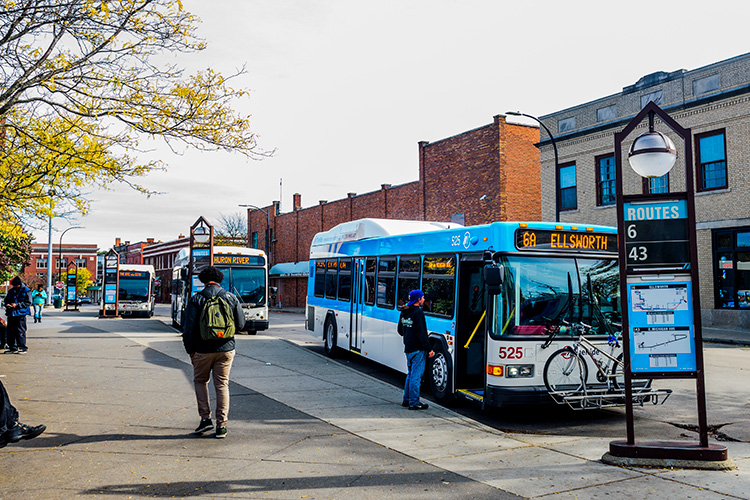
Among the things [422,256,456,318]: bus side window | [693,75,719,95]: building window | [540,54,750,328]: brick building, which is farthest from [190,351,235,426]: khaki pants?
[693,75,719,95]: building window

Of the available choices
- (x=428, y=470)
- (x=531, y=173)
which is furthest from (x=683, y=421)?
(x=531, y=173)

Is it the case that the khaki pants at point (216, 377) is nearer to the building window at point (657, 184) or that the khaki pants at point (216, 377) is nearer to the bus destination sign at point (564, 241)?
the bus destination sign at point (564, 241)

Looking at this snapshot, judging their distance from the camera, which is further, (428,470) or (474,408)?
(474,408)

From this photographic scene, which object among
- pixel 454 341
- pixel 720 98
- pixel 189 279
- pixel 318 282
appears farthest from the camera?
pixel 720 98

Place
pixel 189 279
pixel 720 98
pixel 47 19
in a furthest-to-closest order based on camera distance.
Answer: pixel 720 98
pixel 189 279
pixel 47 19

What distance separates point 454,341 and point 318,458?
11.3 feet

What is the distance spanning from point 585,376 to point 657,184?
1989cm

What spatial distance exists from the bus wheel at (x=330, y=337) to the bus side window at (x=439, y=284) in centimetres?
508

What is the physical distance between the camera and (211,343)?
712 cm

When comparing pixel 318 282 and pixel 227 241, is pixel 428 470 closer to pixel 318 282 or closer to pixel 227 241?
pixel 318 282

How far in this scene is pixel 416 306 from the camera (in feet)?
29.9

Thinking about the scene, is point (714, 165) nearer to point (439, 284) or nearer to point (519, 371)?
point (439, 284)

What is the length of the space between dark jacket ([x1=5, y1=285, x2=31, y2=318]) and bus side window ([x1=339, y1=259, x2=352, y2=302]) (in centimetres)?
711

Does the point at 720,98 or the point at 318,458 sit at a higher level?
the point at 720,98
